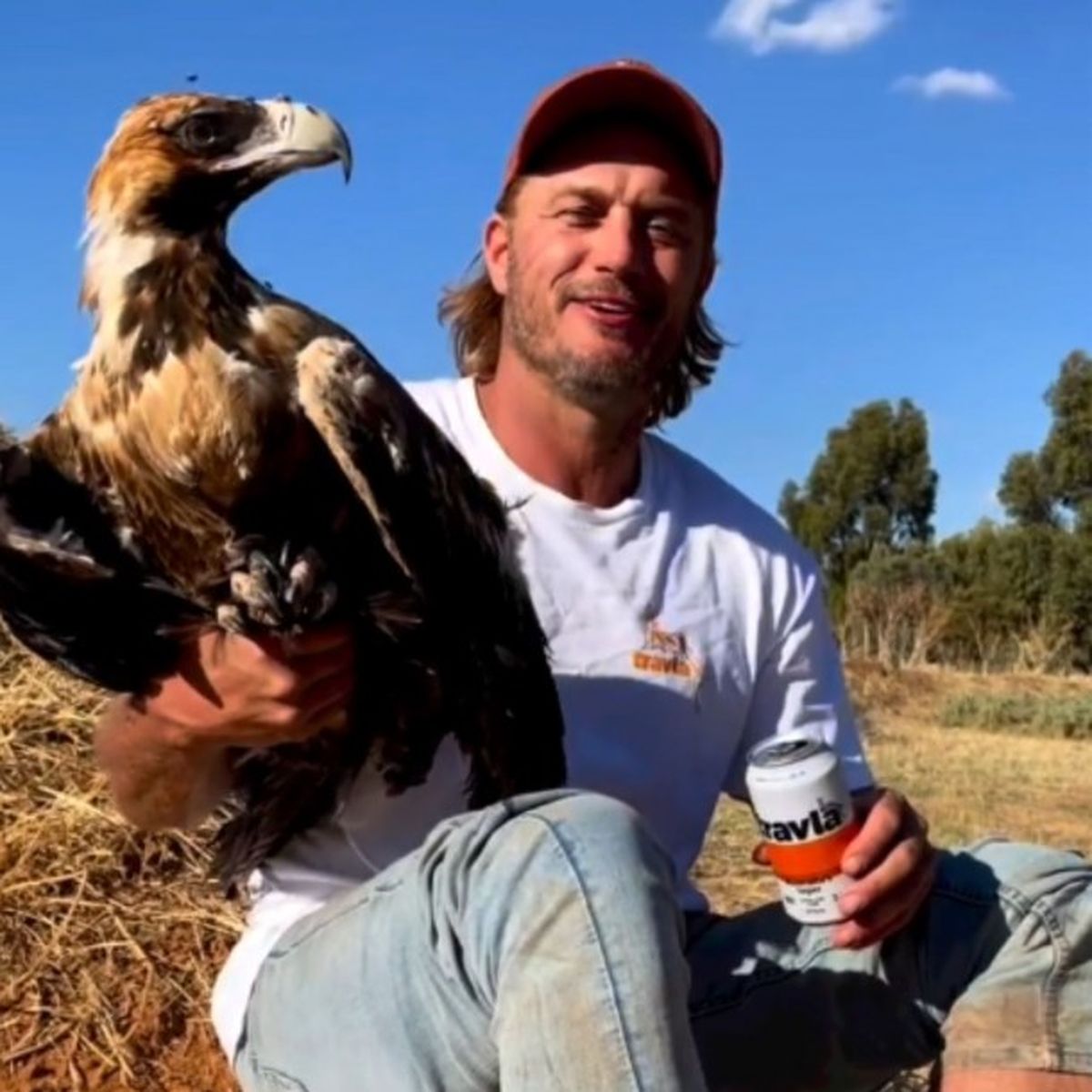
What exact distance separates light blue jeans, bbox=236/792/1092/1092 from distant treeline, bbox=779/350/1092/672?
8.81 meters

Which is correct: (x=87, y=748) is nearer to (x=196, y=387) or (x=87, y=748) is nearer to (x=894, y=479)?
(x=196, y=387)

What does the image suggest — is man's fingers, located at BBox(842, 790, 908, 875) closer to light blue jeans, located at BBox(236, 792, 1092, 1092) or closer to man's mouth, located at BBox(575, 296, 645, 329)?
light blue jeans, located at BBox(236, 792, 1092, 1092)

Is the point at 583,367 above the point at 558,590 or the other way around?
above

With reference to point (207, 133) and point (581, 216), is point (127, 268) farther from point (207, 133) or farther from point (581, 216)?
point (581, 216)

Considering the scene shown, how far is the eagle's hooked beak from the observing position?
321cm

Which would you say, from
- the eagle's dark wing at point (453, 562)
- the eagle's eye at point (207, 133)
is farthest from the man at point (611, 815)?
the eagle's eye at point (207, 133)

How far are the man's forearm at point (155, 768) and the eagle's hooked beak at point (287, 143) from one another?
94 cm

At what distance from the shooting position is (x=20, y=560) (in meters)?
2.98

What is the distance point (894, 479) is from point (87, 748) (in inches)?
1528

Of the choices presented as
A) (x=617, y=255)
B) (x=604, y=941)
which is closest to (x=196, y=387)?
(x=617, y=255)

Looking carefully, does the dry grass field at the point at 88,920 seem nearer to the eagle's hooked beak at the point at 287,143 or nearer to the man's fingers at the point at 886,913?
the man's fingers at the point at 886,913

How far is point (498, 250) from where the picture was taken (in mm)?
3887

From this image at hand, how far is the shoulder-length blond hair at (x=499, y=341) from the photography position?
3979 millimetres

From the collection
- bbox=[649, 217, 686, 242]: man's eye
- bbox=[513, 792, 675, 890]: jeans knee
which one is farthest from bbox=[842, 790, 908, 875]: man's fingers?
bbox=[649, 217, 686, 242]: man's eye
